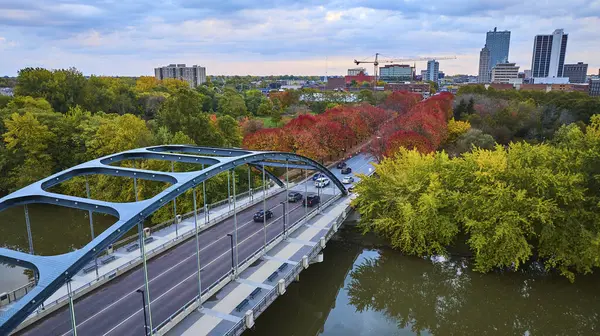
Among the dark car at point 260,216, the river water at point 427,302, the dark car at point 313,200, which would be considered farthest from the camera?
the dark car at point 313,200

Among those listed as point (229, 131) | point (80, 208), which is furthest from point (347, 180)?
point (80, 208)

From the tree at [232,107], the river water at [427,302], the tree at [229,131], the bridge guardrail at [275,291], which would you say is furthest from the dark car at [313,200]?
the tree at [232,107]

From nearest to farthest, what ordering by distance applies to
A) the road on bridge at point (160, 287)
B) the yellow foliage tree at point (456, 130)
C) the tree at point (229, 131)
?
the road on bridge at point (160, 287), the tree at point (229, 131), the yellow foliage tree at point (456, 130)

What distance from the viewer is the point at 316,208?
39812 millimetres

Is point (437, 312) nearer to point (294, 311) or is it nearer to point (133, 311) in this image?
point (294, 311)

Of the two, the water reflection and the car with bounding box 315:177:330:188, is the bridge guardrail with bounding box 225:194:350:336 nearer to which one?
the water reflection

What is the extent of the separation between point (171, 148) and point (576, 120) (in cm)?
7256

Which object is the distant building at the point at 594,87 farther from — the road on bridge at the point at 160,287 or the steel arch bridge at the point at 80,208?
the steel arch bridge at the point at 80,208

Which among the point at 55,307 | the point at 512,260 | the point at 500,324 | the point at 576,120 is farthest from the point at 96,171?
the point at 576,120

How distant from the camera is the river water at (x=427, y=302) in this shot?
25.6 m

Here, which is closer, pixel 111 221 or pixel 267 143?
pixel 111 221

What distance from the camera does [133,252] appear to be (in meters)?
28.0

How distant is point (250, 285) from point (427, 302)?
12.7m

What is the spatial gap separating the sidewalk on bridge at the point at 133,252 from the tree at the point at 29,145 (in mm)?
26882
